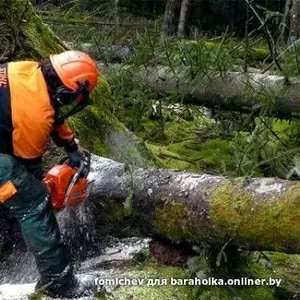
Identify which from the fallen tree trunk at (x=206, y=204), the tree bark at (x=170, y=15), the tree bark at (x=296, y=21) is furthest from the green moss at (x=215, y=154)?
the tree bark at (x=170, y=15)

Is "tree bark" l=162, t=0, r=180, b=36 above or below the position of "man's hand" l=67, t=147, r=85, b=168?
below

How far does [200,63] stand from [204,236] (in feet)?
9.75

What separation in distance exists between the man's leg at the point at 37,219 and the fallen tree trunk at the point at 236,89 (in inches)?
92.3

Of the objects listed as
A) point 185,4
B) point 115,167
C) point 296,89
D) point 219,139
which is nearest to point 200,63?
point 296,89

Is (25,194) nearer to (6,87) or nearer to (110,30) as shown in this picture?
(6,87)

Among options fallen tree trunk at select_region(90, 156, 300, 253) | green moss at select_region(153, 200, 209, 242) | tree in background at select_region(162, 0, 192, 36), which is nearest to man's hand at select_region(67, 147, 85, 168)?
fallen tree trunk at select_region(90, 156, 300, 253)

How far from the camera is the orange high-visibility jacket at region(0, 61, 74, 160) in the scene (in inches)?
154

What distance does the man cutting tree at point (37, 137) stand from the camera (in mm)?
3924

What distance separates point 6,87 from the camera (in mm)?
3943

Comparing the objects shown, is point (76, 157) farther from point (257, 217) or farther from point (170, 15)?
point (170, 15)

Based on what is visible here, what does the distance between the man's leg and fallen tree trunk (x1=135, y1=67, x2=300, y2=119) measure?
7.69 ft

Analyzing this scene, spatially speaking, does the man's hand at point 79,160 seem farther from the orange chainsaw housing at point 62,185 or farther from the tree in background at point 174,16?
the tree in background at point 174,16

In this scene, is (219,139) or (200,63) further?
(219,139)

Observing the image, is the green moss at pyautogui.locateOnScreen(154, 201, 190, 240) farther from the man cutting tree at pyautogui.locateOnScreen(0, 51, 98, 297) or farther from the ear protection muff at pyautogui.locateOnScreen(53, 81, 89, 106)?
the ear protection muff at pyautogui.locateOnScreen(53, 81, 89, 106)
